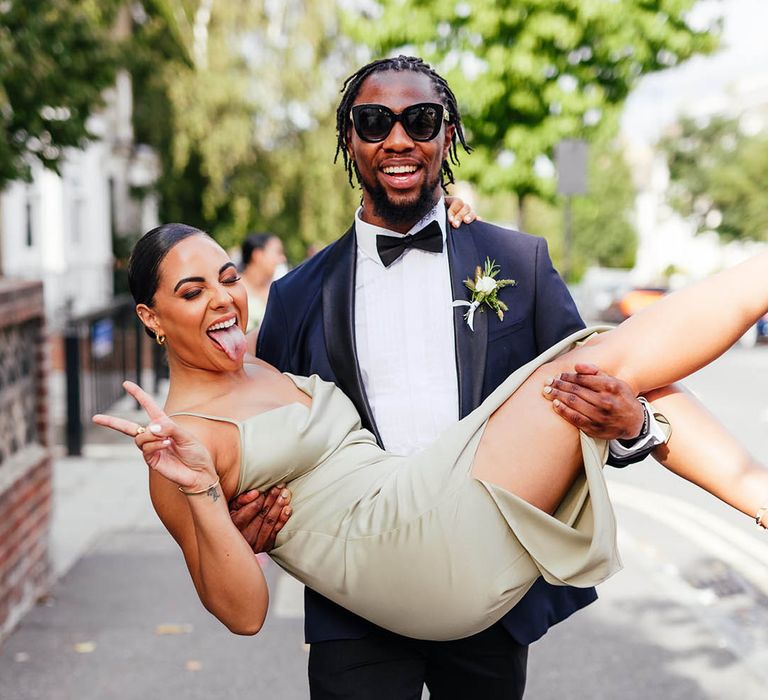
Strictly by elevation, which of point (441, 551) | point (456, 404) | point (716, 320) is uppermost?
point (716, 320)

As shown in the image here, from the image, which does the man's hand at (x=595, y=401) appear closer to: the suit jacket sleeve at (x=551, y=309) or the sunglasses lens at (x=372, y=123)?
the suit jacket sleeve at (x=551, y=309)

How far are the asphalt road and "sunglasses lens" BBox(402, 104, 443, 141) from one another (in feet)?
9.57

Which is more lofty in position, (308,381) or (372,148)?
(372,148)

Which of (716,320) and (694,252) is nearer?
(716,320)

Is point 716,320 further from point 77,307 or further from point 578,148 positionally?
point 77,307

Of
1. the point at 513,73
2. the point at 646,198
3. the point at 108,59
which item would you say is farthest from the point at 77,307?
the point at 646,198

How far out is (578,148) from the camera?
49.0 ft

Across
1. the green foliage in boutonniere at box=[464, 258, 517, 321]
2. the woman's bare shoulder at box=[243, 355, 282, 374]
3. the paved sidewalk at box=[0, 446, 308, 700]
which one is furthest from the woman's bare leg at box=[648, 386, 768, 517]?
the paved sidewalk at box=[0, 446, 308, 700]

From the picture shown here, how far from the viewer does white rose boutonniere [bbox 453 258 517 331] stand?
110 inches

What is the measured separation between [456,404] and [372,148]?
0.70 m

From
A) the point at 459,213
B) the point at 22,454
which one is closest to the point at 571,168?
the point at 22,454

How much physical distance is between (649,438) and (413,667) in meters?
0.85

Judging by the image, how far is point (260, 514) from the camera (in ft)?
8.75

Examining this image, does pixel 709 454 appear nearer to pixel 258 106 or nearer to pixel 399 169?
pixel 399 169
